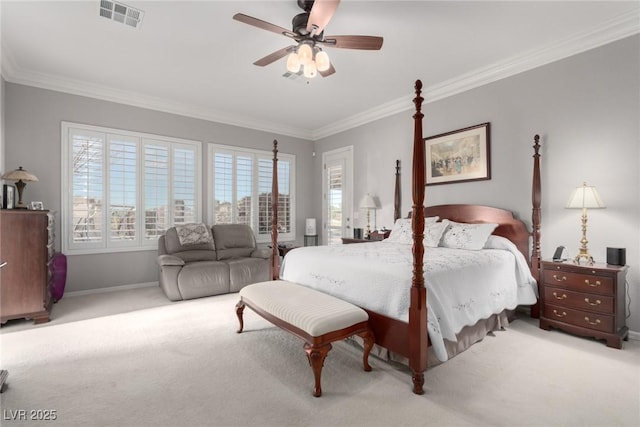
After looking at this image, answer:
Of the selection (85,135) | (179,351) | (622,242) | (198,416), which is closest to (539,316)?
(622,242)

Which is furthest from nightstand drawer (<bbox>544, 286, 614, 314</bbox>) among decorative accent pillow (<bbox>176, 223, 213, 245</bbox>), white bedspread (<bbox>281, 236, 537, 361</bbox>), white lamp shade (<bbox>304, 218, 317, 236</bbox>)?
decorative accent pillow (<bbox>176, 223, 213, 245</bbox>)

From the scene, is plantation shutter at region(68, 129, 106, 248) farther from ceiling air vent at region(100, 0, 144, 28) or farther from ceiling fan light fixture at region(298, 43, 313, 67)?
ceiling fan light fixture at region(298, 43, 313, 67)

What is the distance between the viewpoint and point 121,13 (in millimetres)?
2781

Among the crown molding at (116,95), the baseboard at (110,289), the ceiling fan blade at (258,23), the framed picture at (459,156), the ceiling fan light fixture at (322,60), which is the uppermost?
the crown molding at (116,95)

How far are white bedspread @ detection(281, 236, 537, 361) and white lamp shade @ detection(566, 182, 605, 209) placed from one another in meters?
0.71

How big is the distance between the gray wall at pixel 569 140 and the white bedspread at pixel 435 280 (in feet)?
2.22

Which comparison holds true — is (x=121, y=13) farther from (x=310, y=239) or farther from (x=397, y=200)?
(x=310, y=239)

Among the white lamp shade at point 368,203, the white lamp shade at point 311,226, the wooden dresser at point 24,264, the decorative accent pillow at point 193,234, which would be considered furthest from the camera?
the white lamp shade at point 311,226

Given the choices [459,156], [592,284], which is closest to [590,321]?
[592,284]

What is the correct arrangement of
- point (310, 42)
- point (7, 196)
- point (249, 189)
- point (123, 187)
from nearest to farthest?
point (310, 42) < point (7, 196) < point (123, 187) < point (249, 189)

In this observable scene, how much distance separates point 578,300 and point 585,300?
5 cm

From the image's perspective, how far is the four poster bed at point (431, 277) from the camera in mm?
2111

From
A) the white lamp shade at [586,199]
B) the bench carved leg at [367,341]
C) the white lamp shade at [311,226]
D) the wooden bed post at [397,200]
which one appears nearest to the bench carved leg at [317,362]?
the bench carved leg at [367,341]

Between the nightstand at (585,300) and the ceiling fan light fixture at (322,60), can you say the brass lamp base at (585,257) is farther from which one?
the ceiling fan light fixture at (322,60)
